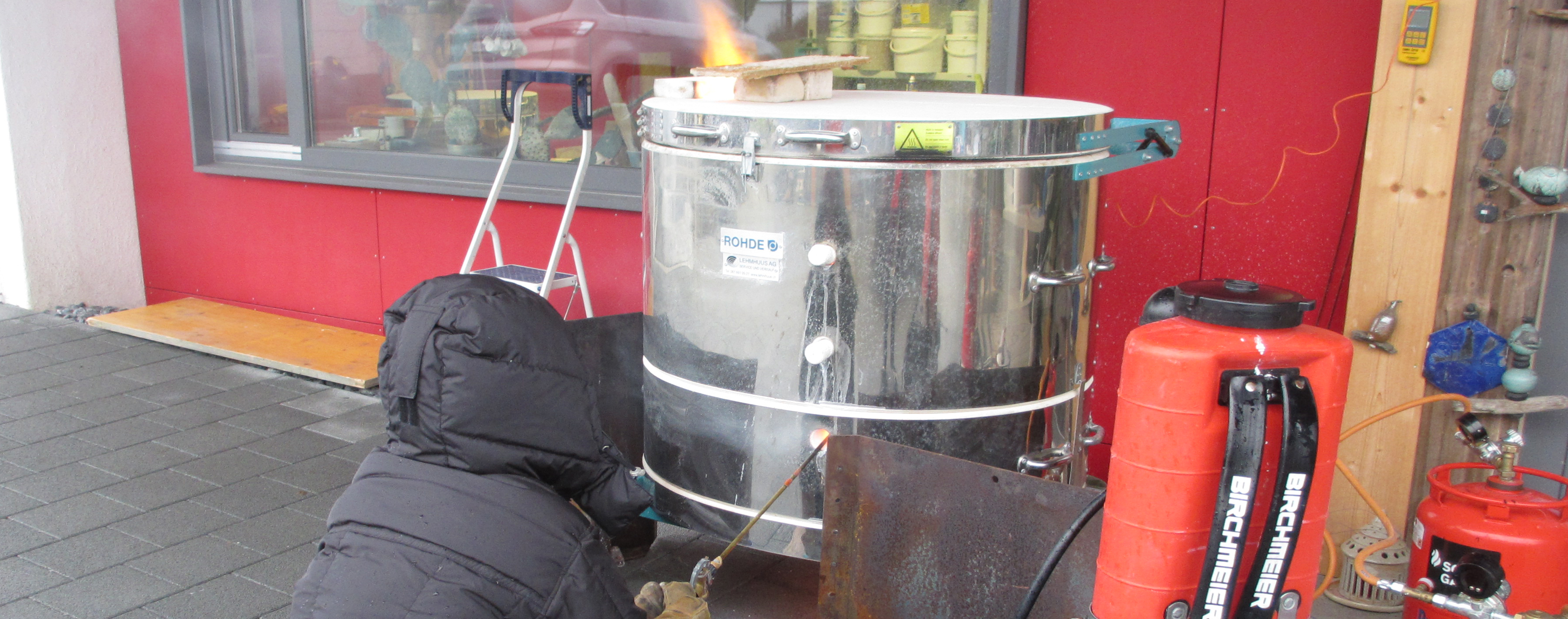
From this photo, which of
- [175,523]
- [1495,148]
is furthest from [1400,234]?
[175,523]

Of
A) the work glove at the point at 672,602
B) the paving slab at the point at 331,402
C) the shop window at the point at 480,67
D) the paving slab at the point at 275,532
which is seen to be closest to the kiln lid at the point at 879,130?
the work glove at the point at 672,602

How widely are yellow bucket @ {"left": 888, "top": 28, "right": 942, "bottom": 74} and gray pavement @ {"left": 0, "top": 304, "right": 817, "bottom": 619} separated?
75.9 inches

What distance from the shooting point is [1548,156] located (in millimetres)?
2953

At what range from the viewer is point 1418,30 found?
2965 millimetres

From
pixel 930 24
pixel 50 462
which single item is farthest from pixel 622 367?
pixel 50 462

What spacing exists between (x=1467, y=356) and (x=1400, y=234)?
38 centimetres

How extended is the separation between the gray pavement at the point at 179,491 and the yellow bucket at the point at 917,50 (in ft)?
6.32

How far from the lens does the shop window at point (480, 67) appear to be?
427 cm

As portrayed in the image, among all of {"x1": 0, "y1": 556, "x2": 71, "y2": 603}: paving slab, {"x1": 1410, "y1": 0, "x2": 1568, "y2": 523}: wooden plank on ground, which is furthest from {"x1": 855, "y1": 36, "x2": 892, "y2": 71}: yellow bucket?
{"x1": 0, "y1": 556, "x2": 71, "y2": 603}: paving slab

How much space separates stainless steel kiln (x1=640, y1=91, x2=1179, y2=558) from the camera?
253 cm

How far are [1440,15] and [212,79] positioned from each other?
6176mm

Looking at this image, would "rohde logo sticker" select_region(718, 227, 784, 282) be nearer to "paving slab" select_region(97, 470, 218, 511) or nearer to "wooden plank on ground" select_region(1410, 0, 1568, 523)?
"wooden plank on ground" select_region(1410, 0, 1568, 523)

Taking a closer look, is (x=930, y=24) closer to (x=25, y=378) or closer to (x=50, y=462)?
(x=50, y=462)

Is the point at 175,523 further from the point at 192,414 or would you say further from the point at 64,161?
the point at 64,161
